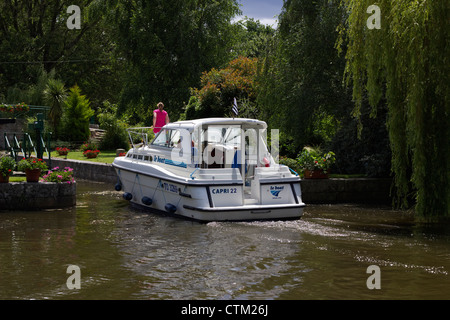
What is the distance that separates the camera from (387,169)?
56.8 feet

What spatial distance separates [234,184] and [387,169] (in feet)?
20.4

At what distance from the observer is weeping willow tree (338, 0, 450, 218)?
39.3 feet

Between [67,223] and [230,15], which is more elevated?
[230,15]

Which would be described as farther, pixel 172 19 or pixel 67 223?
pixel 172 19

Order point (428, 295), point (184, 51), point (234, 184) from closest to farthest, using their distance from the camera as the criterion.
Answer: point (428, 295) < point (234, 184) < point (184, 51)

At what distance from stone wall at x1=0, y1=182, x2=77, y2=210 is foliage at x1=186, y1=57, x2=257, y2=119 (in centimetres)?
954

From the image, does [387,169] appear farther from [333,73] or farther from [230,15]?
[230,15]

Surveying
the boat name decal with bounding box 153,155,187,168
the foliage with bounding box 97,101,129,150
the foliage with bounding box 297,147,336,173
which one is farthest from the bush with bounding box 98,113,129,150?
the boat name decal with bounding box 153,155,187,168

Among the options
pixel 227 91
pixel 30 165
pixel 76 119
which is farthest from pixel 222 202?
pixel 76 119

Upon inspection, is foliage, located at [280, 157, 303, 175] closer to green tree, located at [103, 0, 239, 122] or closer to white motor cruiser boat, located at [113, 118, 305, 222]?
white motor cruiser boat, located at [113, 118, 305, 222]

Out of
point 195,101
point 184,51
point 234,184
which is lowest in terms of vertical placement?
point 234,184

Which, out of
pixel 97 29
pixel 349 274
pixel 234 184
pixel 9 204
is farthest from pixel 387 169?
pixel 97 29

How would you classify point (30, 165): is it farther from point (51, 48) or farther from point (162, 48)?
point (51, 48)

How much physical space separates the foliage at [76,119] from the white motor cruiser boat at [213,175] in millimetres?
16090
